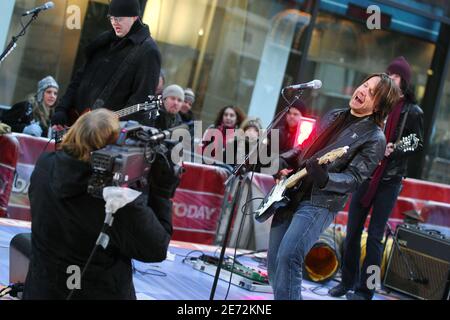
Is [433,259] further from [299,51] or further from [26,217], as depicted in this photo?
[299,51]

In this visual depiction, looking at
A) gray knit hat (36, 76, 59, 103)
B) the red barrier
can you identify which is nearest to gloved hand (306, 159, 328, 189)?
the red barrier

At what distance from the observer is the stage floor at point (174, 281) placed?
6.44m

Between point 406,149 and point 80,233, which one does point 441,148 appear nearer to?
point 406,149

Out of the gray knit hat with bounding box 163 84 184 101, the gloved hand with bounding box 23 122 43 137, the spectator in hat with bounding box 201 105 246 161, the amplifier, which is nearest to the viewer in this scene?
the amplifier

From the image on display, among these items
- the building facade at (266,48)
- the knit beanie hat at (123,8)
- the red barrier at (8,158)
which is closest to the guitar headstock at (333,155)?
the knit beanie hat at (123,8)

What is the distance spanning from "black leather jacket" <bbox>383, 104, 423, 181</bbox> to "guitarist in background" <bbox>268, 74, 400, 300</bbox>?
182 cm

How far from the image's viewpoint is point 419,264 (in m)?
8.36

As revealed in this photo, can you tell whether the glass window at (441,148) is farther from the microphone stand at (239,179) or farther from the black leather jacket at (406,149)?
the black leather jacket at (406,149)

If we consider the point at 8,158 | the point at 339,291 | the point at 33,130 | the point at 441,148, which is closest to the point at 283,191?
the point at 339,291

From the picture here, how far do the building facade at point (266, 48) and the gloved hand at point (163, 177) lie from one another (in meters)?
7.00

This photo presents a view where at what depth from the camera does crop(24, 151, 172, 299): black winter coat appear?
376 centimetres

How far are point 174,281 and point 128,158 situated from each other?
357cm

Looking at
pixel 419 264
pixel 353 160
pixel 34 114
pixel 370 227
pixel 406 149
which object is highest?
pixel 406 149

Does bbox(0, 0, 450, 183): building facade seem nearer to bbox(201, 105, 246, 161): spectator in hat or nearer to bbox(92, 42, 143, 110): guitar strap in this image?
bbox(201, 105, 246, 161): spectator in hat
